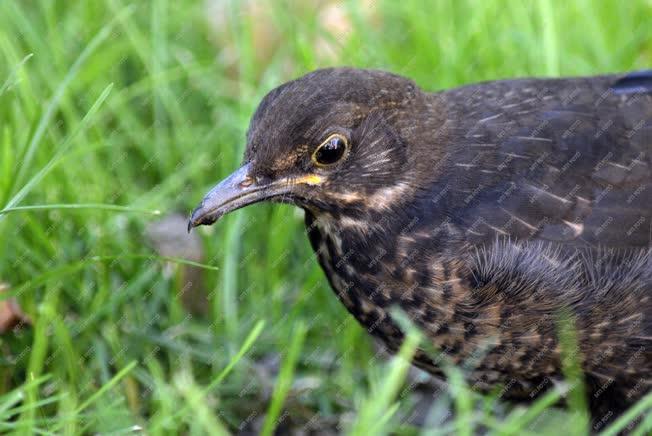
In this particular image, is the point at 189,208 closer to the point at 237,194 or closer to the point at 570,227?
the point at 237,194

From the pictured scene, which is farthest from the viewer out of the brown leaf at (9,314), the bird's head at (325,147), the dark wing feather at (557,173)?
the brown leaf at (9,314)

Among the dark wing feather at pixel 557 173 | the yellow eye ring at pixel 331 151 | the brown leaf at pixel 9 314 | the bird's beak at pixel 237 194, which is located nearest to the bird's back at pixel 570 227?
the dark wing feather at pixel 557 173

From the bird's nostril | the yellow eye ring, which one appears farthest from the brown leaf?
the yellow eye ring

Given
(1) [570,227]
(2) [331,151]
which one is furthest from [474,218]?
(2) [331,151]

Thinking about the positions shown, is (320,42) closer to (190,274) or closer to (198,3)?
(198,3)

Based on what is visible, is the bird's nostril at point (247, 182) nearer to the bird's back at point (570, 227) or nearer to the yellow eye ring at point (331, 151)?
the yellow eye ring at point (331, 151)

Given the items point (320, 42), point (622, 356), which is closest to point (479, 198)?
point (622, 356)

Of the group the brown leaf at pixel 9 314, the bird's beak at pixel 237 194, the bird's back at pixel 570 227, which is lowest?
the bird's back at pixel 570 227
